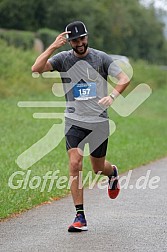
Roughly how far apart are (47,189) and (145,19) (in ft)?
228

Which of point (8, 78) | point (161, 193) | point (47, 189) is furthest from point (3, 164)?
point (8, 78)

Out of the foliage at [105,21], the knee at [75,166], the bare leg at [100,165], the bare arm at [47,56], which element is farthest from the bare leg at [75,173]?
the foliage at [105,21]

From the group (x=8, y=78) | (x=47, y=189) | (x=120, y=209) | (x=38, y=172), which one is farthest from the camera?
(x=8, y=78)

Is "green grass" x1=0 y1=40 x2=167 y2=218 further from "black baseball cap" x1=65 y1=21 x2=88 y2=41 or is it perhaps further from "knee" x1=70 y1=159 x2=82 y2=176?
"black baseball cap" x1=65 y1=21 x2=88 y2=41

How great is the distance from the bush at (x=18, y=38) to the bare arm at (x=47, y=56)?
1282 inches

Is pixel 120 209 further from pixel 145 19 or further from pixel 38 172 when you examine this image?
pixel 145 19

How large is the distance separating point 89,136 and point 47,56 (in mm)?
1036

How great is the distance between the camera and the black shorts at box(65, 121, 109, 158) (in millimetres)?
8320

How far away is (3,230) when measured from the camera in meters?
8.11

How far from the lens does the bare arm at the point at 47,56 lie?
7.91 meters

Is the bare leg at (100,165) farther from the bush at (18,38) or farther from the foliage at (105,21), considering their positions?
the foliage at (105,21)

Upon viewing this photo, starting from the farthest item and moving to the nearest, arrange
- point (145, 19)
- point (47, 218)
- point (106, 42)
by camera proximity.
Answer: point (145, 19) → point (106, 42) → point (47, 218)

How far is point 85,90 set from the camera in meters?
8.18

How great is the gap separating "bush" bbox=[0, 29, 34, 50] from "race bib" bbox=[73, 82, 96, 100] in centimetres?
3257
